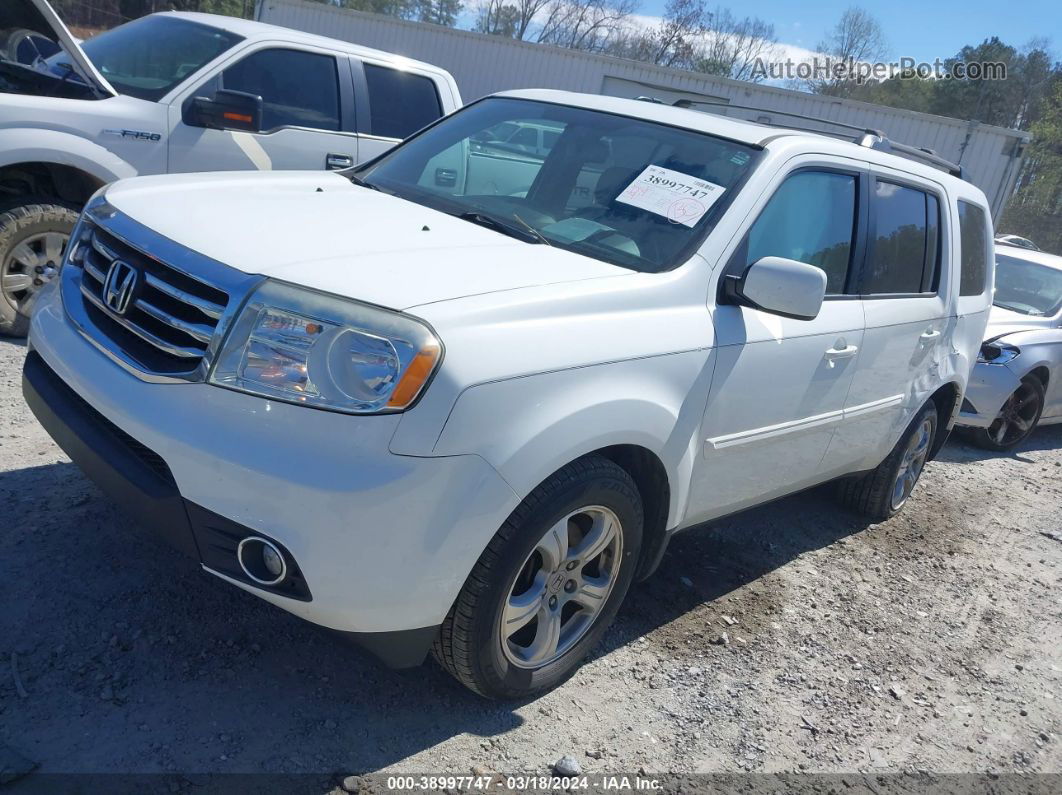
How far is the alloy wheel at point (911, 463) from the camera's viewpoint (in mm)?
5211

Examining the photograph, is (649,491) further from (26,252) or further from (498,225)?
(26,252)

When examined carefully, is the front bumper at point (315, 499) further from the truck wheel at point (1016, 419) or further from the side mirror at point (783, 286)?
the truck wheel at point (1016, 419)

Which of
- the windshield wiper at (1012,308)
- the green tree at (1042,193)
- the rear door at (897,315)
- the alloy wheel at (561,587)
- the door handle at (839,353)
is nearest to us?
the alloy wheel at (561,587)

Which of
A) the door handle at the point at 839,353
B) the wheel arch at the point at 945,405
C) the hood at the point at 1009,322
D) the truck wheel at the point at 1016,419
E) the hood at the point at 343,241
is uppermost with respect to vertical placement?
the hood at the point at 343,241

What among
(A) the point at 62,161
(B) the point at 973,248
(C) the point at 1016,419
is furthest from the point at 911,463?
(A) the point at 62,161

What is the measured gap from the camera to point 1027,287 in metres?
8.52

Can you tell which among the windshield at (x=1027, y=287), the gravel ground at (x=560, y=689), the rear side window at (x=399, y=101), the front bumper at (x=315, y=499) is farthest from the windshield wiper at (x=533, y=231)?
the windshield at (x=1027, y=287)

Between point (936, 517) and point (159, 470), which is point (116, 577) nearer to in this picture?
point (159, 470)

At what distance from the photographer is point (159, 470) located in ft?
8.28

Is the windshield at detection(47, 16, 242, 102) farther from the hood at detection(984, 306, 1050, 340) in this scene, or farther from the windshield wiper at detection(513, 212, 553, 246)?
the hood at detection(984, 306, 1050, 340)

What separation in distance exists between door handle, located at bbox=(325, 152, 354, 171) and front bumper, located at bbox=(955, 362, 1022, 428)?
4.98 meters

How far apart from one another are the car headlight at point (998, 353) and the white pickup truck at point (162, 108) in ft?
15.1

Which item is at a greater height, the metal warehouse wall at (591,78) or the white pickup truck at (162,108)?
the metal warehouse wall at (591,78)

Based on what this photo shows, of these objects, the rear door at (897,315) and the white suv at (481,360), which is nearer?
the white suv at (481,360)
